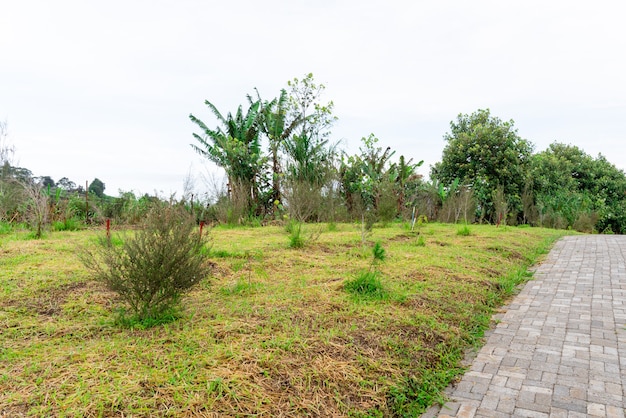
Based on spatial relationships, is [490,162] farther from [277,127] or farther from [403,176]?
[277,127]

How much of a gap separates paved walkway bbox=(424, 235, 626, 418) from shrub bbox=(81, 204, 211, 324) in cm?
228

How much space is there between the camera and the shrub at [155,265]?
328 centimetres

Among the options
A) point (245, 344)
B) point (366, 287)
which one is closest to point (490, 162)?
point (366, 287)

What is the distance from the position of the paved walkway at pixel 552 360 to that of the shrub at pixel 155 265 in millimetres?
2279

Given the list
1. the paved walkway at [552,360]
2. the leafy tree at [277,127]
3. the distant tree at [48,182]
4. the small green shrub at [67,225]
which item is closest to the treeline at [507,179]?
the leafy tree at [277,127]

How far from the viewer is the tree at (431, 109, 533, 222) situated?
2208 centimetres

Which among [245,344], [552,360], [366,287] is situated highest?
[366,287]

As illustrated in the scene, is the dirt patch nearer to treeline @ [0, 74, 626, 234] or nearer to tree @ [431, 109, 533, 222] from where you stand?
treeline @ [0, 74, 626, 234]

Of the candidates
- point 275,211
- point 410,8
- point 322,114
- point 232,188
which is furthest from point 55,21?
point 322,114

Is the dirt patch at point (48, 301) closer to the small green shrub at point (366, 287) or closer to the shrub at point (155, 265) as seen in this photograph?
the shrub at point (155, 265)

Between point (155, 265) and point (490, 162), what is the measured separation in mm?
22239

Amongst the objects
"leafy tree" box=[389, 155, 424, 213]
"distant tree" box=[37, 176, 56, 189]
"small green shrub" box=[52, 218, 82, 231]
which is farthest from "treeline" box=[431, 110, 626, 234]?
"distant tree" box=[37, 176, 56, 189]

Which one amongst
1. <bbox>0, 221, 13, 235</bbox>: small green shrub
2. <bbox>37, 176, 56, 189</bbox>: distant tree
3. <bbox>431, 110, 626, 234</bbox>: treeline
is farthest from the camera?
<bbox>431, 110, 626, 234</bbox>: treeline

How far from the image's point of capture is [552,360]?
3357 mm
